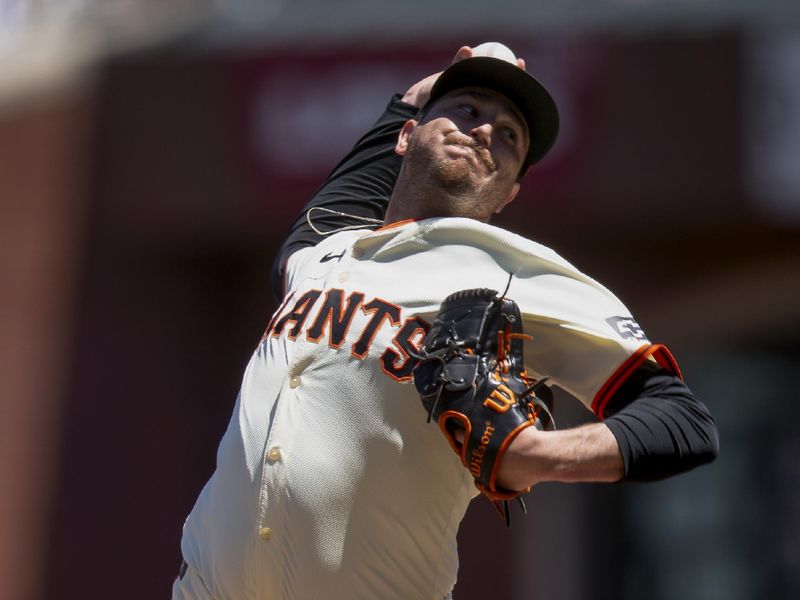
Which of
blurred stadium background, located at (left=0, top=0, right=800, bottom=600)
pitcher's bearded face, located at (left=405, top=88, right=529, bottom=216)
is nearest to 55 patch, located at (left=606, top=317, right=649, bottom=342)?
pitcher's bearded face, located at (left=405, top=88, right=529, bottom=216)

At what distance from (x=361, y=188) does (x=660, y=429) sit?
143cm

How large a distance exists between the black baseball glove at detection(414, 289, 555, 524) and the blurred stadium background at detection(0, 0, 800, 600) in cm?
593

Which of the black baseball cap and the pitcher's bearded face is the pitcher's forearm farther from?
the black baseball cap

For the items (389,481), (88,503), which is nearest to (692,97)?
(88,503)

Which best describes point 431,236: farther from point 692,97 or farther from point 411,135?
point 692,97

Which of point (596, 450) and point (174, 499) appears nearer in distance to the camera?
point (596, 450)

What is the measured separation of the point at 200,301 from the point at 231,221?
1000 mm

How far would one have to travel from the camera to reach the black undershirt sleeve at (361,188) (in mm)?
3486

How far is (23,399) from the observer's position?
9.20 meters

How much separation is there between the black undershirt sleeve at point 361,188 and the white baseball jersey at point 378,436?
0.69 metres

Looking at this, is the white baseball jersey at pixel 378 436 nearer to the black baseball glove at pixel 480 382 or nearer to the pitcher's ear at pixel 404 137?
the black baseball glove at pixel 480 382

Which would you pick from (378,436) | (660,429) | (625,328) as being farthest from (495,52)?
(660,429)

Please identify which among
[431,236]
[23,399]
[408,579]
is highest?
[431,236]

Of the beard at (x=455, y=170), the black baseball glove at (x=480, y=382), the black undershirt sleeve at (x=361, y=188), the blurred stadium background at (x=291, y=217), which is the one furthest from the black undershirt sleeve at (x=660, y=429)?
the blurred stadium background at (x=291, y=217)
